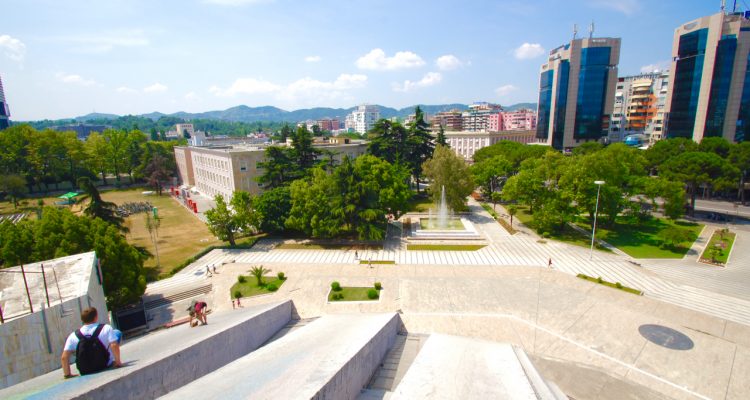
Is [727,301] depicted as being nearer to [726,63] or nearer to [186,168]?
[726,63]

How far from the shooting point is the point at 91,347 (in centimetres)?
680

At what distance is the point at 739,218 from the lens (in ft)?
134

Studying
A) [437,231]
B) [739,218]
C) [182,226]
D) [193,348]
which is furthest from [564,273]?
[182,226]

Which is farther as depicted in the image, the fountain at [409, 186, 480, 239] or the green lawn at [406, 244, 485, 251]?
the fountain at [409, 186, 480, 239]

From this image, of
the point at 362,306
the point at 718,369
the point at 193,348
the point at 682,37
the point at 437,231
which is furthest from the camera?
the point at 682,37

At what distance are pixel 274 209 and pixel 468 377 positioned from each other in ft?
96.1

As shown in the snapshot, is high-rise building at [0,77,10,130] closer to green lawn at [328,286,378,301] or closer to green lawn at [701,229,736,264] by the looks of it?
green lawn at [328,286,378,301]

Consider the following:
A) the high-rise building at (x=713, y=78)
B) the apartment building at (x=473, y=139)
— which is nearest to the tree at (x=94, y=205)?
the apartment building at (x=473, y=139)

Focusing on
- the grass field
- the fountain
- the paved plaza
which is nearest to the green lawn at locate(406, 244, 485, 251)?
the paved plaza

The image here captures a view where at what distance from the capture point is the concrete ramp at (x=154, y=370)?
6383mm

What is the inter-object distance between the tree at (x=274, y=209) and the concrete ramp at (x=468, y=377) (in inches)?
1048

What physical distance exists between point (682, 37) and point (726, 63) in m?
9.37

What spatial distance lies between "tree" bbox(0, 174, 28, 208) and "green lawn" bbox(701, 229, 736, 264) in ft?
277

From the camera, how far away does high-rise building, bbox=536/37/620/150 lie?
77688mm
